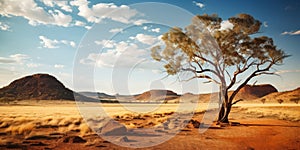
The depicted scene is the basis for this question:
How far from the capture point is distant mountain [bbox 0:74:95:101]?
8450cm

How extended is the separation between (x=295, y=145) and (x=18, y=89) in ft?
328

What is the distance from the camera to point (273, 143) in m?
11.0

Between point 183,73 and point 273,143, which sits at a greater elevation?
point 183,73

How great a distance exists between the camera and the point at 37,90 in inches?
3610

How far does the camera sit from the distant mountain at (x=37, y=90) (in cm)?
8450

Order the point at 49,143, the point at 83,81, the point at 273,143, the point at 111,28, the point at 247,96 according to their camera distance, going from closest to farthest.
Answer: the point at 49,143 < the point at 273,143 < the point at 83,81 < the point at 111,28 < the point at 247,96

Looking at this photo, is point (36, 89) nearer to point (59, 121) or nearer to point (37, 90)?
point (37, 90)

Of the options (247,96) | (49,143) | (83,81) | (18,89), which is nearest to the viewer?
(49,143)

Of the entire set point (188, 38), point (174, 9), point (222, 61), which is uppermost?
point (174, 9)

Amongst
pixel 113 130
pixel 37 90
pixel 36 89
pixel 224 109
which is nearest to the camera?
pixel 113 130

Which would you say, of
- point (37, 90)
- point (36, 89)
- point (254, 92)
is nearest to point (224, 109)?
point (37, 90)

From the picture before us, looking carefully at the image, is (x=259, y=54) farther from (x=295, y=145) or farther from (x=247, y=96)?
(x=247, y=96)

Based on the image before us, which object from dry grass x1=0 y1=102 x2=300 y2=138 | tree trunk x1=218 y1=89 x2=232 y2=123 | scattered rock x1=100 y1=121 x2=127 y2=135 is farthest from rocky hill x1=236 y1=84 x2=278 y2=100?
scattered rock x1=100 y1=121 x2=127 y2=135

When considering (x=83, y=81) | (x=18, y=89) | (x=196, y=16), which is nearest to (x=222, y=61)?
(x=196, y=16)
